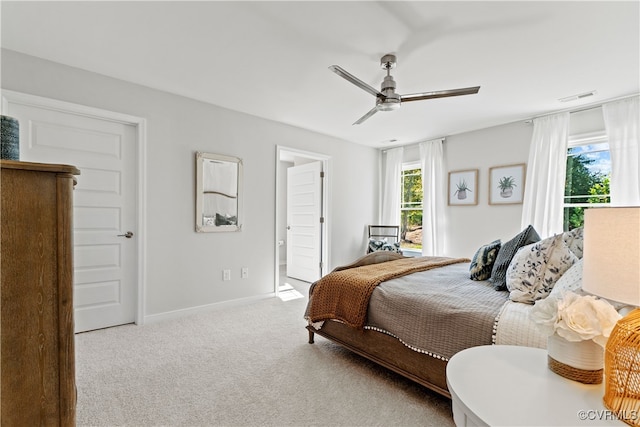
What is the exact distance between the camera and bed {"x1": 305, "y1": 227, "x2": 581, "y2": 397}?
1596 mm

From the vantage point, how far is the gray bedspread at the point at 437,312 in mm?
1602

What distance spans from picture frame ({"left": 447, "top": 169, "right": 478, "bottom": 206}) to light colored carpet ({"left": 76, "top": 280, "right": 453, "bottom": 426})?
303 cm

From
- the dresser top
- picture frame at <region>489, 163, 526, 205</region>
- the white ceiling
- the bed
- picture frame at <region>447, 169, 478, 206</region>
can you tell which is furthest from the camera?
picture frame at <region>447, 169, 478, 206</region>

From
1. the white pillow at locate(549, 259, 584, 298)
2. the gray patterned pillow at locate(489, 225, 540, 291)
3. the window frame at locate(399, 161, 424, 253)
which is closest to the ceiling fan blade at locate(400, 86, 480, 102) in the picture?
the gray patterned pillow at locate(489, 225, 540, 291)

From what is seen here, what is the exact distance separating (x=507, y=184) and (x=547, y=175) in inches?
18.3

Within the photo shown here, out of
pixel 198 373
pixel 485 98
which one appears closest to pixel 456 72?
pixel 485 98

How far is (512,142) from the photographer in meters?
3.96

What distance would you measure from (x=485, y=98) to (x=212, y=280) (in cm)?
362

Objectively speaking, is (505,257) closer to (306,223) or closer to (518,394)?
(518,394)

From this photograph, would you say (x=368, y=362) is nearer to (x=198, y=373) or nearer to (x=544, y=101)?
(x=198, y=373)

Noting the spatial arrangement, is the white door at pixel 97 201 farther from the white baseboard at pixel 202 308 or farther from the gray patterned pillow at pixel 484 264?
the gray patterned pillow at pixel 484 264

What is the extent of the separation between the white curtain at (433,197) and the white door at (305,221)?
1686 mm

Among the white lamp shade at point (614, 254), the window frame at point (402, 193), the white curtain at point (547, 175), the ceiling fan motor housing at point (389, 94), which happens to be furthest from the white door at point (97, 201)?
the white curtain at point (547, 175)

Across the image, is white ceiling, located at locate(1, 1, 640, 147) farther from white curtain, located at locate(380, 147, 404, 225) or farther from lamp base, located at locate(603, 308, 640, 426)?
white curtain, located at locate(380, 147, 404, 225)
